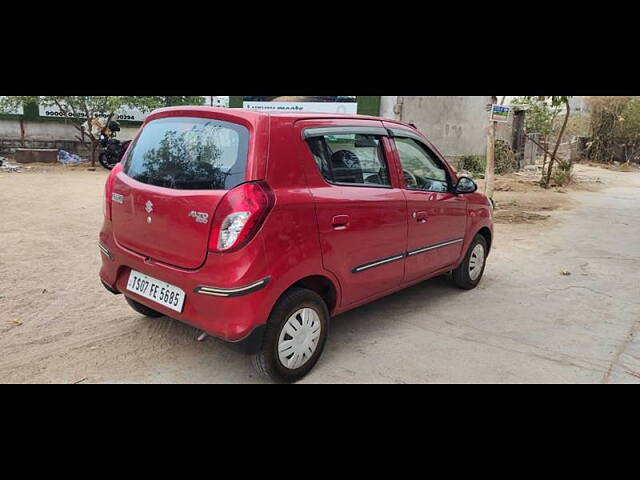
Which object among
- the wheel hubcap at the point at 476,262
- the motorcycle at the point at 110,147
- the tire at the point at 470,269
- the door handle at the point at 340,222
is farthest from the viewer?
the motorcycle at the point at 110,147

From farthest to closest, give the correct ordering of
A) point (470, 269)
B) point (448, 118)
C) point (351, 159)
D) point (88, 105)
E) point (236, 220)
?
point (448, 118)
point (88, 105)
point (470, 269)
point (351, 159)
point (236, 220)

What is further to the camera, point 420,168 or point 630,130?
point 630,130

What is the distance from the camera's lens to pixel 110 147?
538 inches

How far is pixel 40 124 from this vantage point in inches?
591

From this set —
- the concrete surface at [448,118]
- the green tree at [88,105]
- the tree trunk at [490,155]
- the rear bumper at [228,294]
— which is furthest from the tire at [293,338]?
the green tree at [88,105]

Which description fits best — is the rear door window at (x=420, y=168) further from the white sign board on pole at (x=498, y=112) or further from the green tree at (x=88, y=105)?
the green tree at (x=88, y=105)

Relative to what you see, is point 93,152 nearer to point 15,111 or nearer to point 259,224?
point 15,111

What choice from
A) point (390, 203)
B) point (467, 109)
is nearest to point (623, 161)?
point (467, 109)

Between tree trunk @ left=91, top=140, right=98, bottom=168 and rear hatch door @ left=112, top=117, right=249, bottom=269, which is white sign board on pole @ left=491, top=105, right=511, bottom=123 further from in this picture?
tree trunk @ left=91, top=140, right=98, bottom=168

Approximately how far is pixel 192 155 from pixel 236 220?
0.60 metres

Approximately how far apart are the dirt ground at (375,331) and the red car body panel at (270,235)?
1.49 feet

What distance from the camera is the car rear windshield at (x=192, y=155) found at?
293 cm

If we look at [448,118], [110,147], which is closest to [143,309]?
[110,147]

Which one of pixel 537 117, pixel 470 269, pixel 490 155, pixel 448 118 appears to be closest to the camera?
pixel 470 269
